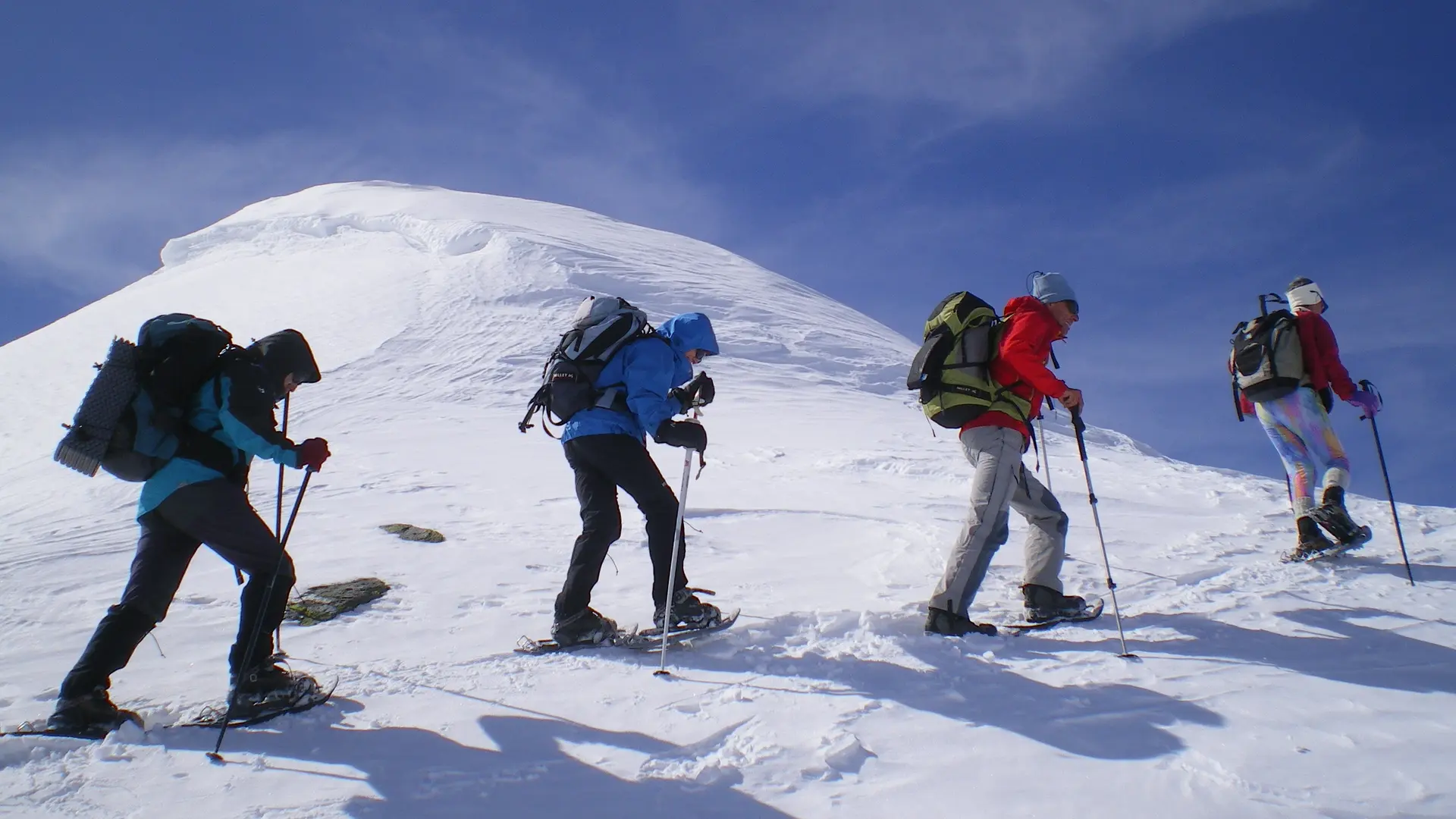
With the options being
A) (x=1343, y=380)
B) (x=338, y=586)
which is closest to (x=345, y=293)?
(x=338, y=586)

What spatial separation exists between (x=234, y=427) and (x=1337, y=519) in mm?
6723

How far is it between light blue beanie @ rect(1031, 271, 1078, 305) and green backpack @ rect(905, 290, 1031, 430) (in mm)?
390

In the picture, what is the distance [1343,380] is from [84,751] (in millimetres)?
7796

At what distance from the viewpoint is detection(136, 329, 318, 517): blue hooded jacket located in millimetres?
3523

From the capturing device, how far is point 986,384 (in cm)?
473

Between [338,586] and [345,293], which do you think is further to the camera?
[345,293]

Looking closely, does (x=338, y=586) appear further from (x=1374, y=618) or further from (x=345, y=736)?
(x=1374, y=618)

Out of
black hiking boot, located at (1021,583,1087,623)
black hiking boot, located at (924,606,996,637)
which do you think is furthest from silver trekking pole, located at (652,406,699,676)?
black hiking boot, located at (1021,583,1087,623)

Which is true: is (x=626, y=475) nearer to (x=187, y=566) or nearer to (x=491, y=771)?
(x=491, y=771)

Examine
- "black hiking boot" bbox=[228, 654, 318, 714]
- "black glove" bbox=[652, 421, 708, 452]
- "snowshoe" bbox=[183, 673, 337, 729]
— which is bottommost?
"snowshoe" bbox=[183, 673, 337, 729]

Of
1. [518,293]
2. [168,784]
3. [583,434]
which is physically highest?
[518,293]

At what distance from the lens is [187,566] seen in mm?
3545

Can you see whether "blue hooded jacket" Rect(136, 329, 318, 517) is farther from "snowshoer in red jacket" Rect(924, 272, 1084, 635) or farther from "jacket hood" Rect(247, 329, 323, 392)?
"snowshoer in red jacket" Rect(924, 272, 1084, 635)

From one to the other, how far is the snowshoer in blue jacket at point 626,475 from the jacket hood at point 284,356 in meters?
1.31
